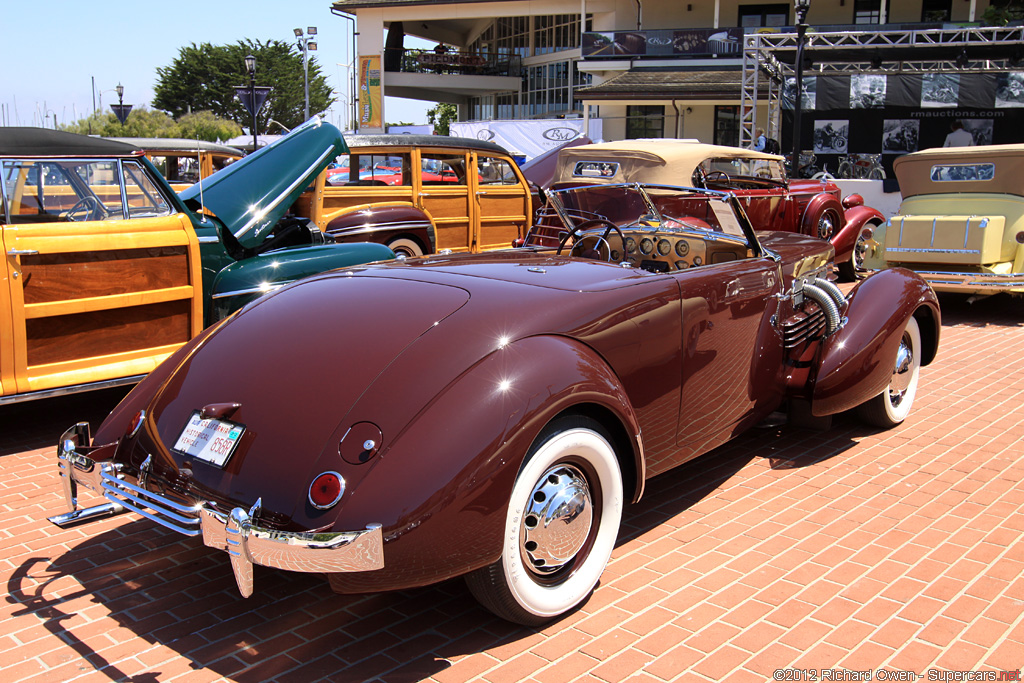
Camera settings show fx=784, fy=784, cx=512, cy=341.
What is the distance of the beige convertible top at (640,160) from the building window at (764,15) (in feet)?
86.9

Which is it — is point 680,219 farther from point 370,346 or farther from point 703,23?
point 703,23

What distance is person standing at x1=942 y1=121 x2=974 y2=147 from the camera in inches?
801

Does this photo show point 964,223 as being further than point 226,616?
Yes

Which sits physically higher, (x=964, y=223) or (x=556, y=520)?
(x=964, y=223)

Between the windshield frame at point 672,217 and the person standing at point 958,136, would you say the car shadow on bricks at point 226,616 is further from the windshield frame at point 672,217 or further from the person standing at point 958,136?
the person standing at point 958,136

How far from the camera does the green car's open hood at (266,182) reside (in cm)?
543

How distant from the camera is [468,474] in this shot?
2.36m

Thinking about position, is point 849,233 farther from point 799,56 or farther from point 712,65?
point 712,65

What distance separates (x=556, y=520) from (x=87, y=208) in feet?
12.0

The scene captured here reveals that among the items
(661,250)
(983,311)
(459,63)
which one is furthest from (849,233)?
(459,63)

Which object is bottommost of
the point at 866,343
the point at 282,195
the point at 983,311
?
the point at 983,311

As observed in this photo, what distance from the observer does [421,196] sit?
887cm

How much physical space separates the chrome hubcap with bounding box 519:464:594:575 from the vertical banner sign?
4131cm

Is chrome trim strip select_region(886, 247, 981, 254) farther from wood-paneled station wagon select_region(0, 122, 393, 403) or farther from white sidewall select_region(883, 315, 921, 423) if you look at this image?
wood-paneled station wagon select_region(0, 122, 393, 403)
